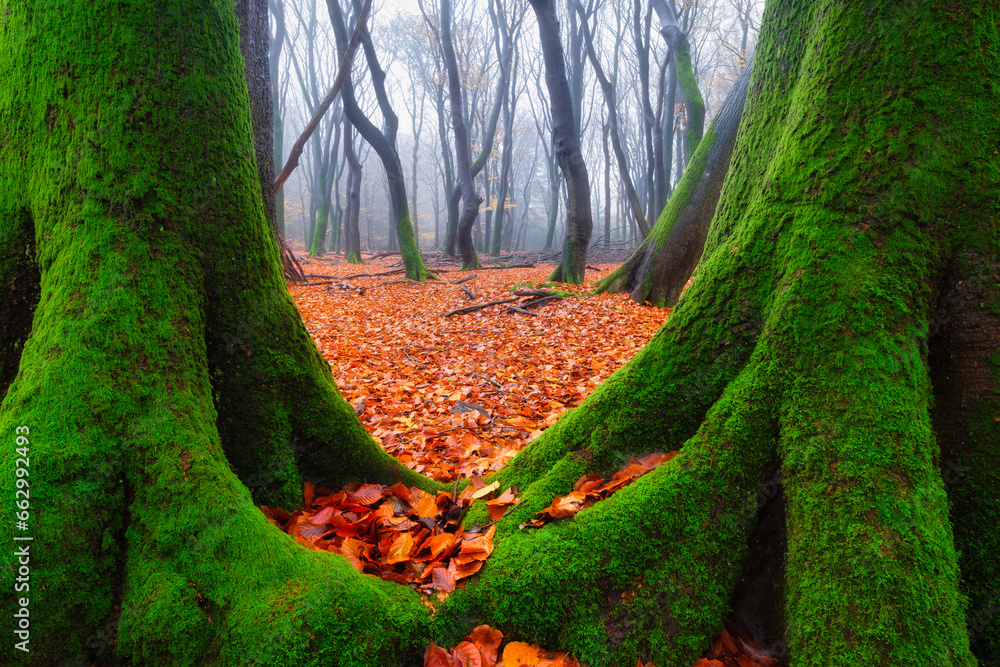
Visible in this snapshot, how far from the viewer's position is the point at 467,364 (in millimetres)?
5332

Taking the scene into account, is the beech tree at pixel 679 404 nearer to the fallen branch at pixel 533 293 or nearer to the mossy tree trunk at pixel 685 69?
the fallen branch at pixel 533 293

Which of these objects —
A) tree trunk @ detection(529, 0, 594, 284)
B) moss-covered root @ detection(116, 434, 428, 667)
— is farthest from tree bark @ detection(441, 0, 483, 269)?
moss-covered root @ detection(116, 434, 428, 667)

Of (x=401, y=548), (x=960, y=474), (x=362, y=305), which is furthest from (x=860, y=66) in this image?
(x=362, y=305)

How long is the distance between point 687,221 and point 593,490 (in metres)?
6.77

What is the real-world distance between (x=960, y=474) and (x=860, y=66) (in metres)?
1.40

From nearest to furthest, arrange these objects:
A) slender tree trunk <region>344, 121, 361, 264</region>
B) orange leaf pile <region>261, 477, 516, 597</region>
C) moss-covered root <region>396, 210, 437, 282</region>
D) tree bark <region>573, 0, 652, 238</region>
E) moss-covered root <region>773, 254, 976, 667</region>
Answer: moss-covered root <region>773, 254, 976, 667</region> < orange leaf pile <region>261, 477, 516, 597</region> < moss-covered root <region>396, 210, 437, 282</region> < tree bark <region>573, 0, 652, 238</region> < slender tree trunk <region>344, 121, 361, 264</region>

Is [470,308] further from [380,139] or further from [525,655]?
[525,655]

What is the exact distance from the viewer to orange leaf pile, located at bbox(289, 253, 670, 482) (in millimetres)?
3457

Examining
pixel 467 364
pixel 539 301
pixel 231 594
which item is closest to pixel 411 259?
pixel 539 301

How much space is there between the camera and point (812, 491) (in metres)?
1.52

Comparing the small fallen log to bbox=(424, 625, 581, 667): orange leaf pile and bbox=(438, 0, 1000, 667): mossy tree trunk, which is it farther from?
bbox=(424, 625, 581, 667): orange leaf pile

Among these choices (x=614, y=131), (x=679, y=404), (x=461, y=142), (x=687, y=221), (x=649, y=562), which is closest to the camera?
(x=649, y=562)

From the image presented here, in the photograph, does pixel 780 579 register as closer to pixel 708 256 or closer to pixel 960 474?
pixel 960 474

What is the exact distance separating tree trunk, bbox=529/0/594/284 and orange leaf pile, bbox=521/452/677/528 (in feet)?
27.2
